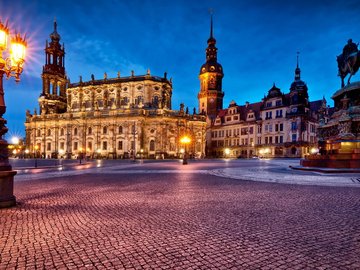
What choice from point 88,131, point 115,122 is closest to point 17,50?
point 115,122

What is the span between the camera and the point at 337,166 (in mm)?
16688

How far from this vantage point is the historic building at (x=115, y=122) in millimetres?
63719

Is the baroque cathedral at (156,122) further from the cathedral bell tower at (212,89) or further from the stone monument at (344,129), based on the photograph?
the stone monument at (344,129)

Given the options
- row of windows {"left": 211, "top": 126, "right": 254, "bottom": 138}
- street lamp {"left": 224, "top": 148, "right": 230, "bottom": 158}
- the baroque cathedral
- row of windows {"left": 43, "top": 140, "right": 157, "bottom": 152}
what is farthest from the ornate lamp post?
street lamp {"left": 224, "top": 148, "right": 230, "bottom": 158}

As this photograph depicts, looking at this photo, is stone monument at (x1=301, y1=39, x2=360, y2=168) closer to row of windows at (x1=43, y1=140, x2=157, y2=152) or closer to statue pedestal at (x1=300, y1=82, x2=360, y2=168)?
statue pedestal at (x1=300, y1=82, x2=360, y2=168)

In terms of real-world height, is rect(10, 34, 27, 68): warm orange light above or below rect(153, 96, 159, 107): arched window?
below

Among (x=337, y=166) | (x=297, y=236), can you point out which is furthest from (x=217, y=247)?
(x=337, y=166)

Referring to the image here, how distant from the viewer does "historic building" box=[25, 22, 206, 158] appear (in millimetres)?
63719

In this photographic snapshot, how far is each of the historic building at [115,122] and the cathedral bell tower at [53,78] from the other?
12.0 inches

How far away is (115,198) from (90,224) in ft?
9.69

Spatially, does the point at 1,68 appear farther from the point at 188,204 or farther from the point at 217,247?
the point at 217,247

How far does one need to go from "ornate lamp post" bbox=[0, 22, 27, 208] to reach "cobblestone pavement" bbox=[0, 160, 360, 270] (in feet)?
1.81

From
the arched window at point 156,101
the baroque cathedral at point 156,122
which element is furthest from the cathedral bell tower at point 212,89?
the arched window at point 156,101

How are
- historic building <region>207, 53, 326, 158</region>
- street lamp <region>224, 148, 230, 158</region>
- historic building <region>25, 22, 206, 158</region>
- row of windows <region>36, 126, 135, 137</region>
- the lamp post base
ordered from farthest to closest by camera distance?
street lamp <region>224, 148, 230, 158</region> → row of windows <region>36, 126, 135, 137</region> → historic building <region>25, 22, 206, 158</region> → historic building <region>207, 53, 326, 158</region> → the lamp post base
